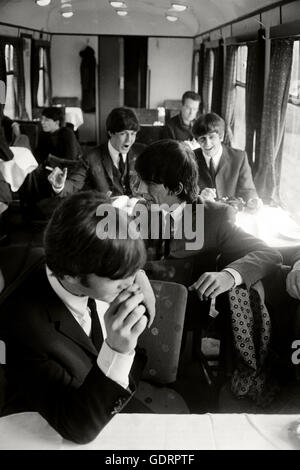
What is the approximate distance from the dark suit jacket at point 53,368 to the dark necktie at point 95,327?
8cm

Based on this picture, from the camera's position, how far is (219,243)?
2094mm

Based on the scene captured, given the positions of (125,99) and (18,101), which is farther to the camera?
(125,99)

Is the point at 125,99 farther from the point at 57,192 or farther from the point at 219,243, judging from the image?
the point at 219,243

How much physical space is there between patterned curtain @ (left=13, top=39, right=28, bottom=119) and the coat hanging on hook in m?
2.88

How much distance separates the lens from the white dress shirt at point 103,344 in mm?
1078

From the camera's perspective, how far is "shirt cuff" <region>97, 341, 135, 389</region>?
1.08 m

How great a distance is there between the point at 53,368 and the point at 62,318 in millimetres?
122

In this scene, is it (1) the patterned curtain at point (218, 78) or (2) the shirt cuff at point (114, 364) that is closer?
(2) the shirt cuff at point (114, 364)

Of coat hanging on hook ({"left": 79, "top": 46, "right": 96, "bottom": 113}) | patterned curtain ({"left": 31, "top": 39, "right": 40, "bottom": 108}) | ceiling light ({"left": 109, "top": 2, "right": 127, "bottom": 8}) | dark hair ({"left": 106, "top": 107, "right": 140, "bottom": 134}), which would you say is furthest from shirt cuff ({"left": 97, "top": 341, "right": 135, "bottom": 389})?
coat hanging on hook ({"left": 79, "top": 46, "right": 96, "bottom": 113})

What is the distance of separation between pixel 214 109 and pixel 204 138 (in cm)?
355

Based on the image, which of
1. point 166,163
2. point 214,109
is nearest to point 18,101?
point 214,109

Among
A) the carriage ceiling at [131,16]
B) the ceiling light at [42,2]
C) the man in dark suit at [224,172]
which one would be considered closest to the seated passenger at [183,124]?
the carriage ceiling at [131,16]

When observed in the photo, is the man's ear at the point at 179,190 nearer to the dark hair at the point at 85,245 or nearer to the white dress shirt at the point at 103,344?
the white dress shirt at the point at 103,344

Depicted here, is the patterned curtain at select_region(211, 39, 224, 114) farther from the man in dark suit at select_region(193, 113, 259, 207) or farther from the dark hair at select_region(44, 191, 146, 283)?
the dark hair at select_region(44, 191, 146, 283)
